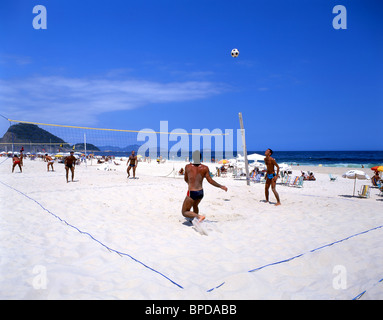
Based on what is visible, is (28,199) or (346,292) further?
(28,199)

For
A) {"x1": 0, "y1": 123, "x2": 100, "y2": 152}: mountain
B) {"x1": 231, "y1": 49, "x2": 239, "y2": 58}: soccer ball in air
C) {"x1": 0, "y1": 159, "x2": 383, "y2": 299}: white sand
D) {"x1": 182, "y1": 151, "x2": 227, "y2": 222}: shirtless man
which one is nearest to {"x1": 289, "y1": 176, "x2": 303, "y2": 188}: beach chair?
{"x1": 0, "y1": 159, "x2": 383, "y2": 299}: white sand

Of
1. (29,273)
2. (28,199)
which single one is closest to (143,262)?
(29,273)

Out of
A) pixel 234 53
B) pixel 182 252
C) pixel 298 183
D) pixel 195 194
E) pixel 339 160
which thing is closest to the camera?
pixel 182 252

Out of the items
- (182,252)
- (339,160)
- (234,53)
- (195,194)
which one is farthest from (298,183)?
(339,160)

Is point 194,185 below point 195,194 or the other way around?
the other way around

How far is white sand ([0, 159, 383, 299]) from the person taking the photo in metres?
2.38

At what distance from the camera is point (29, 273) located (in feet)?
8.34

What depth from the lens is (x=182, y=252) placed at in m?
3.35

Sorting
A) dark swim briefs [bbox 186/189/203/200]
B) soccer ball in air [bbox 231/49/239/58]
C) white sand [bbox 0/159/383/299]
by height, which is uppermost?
soccer ball in air [bbox 231/49/239/58]

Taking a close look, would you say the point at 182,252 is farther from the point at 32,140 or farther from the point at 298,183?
the point at 32,140

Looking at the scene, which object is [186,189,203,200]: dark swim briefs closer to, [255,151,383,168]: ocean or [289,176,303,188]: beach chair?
[289,176,303,188]: beach chair

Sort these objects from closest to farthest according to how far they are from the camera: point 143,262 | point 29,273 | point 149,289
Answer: point 149,289
point 29,273
point 143,262

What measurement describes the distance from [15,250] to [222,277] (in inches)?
97.5
